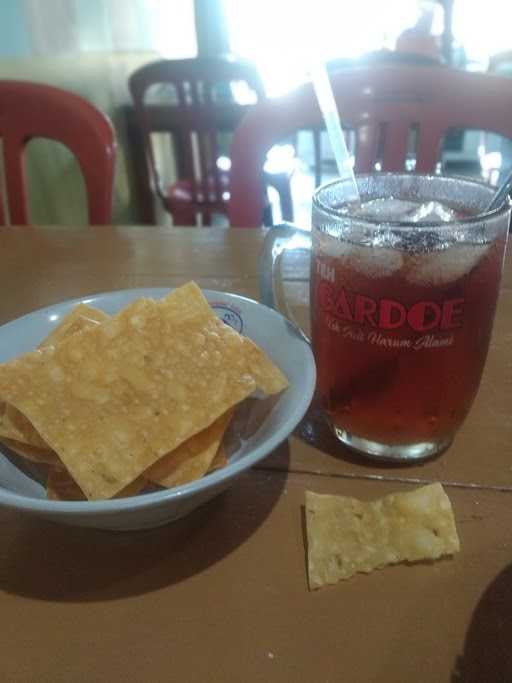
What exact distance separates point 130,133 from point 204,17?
0.91 metres

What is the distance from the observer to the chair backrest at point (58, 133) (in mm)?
1218

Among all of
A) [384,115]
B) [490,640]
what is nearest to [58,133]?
[384,115]

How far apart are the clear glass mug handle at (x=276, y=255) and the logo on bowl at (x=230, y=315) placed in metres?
0.04

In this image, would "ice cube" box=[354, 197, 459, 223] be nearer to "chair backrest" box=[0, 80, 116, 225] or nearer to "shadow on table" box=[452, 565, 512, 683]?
"shadow on table" box=[452, 565, 512, 683]

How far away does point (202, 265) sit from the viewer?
0.98 metres

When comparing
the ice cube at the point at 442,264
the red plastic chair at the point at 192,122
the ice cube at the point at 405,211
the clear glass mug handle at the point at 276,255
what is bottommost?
the red plastic chair at the point at 192,122

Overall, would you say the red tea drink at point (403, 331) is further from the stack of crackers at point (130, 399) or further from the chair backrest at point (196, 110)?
the chair backrest at point (196, 110)

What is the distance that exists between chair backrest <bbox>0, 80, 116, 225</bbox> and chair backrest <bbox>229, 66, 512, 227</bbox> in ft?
0.80

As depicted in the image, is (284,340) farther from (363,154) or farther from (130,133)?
(130,133)

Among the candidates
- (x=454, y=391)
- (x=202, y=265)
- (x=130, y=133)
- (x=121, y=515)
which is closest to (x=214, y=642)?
(x=121, y=515)

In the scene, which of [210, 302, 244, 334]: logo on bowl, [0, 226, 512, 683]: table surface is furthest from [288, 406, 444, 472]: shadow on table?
[210, 302, 244, 334]: logo on bowl

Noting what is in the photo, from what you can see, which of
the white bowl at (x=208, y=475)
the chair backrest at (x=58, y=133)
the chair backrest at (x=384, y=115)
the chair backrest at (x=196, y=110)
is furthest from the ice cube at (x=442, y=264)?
the chair backrest at (x=196, y=110)

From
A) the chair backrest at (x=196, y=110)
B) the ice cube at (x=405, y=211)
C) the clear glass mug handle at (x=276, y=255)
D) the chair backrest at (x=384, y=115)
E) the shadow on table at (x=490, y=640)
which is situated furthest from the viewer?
the chair backrest at (x=196, y=110)

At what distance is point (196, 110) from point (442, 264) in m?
2.21
